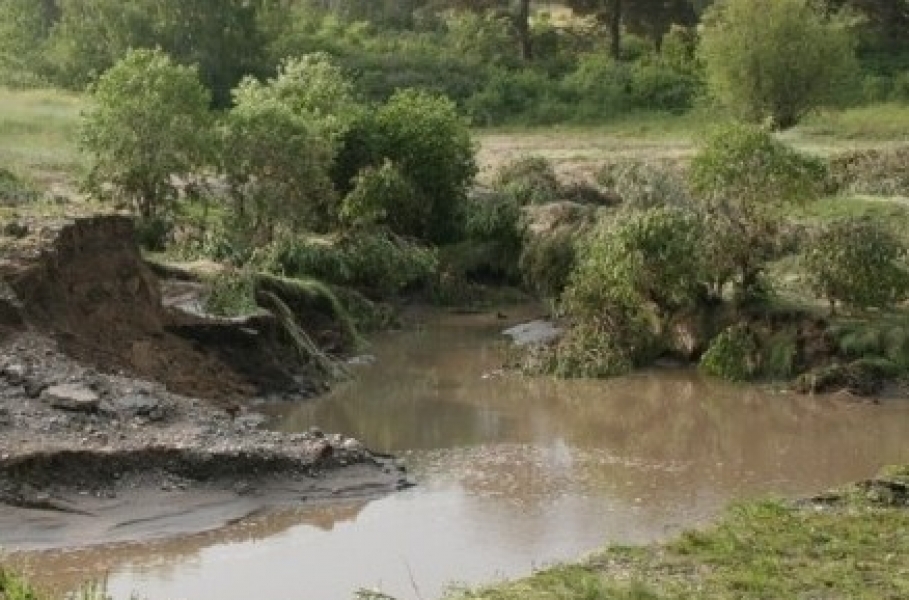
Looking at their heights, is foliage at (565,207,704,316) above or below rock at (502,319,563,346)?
above

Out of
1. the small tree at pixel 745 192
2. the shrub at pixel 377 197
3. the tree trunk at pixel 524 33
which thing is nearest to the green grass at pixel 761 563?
the small tree at pixel 745 192

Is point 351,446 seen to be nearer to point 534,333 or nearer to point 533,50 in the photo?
A: point 534,333

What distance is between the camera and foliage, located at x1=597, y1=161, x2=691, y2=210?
103 ft

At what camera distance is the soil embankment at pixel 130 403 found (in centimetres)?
1864

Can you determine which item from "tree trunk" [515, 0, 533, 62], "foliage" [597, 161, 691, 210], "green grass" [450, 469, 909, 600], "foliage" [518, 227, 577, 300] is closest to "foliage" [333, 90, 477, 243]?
"foliage" [518, 227, 577, 300]

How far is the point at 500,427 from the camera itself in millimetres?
24062

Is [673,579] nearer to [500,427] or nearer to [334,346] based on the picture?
[500,427]

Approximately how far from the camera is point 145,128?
31.4 metres

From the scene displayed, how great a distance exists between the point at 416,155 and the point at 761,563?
21.7 m

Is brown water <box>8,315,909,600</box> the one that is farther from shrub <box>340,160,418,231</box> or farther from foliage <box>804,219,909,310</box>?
shrub <box>340,160,418,231</box>

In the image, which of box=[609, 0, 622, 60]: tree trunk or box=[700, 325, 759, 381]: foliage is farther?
box=[609, 0, 622, 60]: tree trunk

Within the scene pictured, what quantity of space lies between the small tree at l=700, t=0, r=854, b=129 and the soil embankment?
27.4 m

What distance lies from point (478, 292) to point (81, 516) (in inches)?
723

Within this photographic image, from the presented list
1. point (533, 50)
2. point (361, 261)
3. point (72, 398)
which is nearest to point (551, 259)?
point (361, 261)
